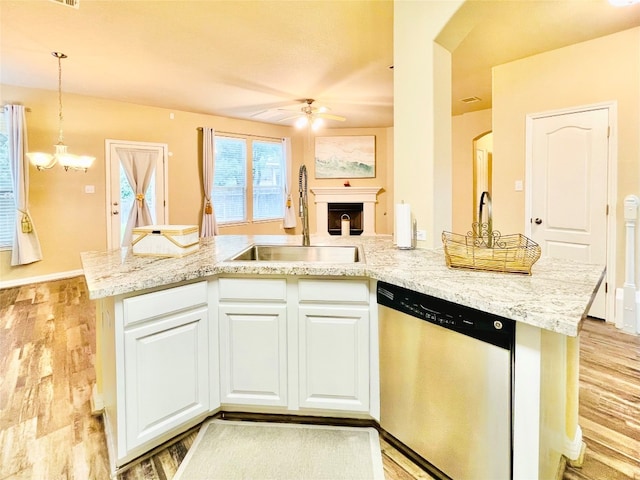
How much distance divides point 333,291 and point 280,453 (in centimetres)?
80

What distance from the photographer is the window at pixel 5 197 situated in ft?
15.5

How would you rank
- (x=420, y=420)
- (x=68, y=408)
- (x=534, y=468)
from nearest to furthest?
(x=534, y=468), (x=420, y=420), (x=68, y=408)

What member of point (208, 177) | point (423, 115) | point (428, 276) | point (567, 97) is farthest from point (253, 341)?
point (208, 177)

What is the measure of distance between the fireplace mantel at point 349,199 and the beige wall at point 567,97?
3.79 metres

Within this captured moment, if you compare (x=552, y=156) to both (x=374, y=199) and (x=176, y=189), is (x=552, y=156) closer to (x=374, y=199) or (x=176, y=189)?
(x=374, y=199)

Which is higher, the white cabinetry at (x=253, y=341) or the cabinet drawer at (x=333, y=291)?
the cabinet drawer at (x=333, y=291)

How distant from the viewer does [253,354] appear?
1965mm

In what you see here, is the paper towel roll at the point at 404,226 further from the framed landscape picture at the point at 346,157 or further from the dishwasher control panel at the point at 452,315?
the framed landscape picture at the point at 346,157

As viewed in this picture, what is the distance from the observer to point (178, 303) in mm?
1776

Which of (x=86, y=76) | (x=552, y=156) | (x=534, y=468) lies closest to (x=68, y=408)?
(x=534, y=468)

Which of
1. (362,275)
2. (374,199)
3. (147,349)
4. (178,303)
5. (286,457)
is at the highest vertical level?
(374,199)

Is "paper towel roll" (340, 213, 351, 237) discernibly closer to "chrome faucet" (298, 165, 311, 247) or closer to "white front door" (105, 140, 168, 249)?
"white front door" (105, 140, 168, 249)

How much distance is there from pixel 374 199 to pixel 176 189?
12.6ft

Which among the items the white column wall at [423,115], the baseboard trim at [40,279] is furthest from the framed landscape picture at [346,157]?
the white column wall at [423,115]
